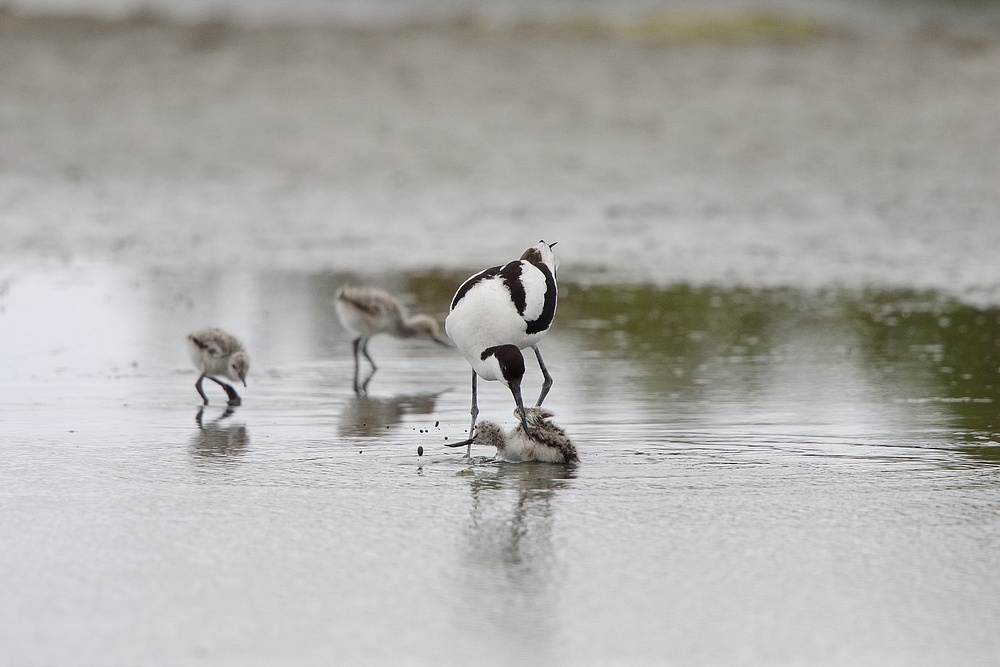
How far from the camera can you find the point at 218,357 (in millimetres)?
8555

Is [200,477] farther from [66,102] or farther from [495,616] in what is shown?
[66,102]

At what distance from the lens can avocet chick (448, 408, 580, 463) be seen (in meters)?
6.55

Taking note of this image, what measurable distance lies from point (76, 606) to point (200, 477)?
175cm

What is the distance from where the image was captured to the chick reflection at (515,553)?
450 cm

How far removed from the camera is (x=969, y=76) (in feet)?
76.8

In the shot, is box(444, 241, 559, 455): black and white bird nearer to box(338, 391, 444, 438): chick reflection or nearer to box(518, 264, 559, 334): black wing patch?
box(518, 264, 559, 334): black wing patch

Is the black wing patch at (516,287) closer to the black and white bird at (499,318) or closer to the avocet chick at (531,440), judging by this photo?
the black and white bird at (499,318)

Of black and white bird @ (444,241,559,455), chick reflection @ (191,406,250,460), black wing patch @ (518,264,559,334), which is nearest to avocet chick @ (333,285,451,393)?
chick reflection @ (191,406,250,460)

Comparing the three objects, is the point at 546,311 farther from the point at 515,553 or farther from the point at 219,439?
the point at 515,553

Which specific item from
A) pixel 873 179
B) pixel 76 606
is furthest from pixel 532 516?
pixel 873 179

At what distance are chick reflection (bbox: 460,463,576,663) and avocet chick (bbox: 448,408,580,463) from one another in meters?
0.06

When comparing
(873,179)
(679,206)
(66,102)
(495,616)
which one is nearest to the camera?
(495,616)

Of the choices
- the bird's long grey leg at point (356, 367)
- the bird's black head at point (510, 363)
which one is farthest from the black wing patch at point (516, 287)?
the bird's long grey leg at point (356, 367)

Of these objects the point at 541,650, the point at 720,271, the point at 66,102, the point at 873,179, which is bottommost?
the point at 541,650
